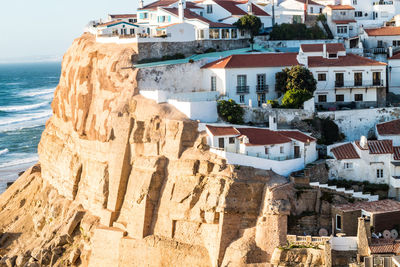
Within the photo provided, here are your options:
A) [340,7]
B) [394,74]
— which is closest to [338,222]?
[394,74]

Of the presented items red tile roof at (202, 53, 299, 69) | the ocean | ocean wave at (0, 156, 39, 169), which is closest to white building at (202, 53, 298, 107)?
red tile roof at (202, 53, 299, 69)

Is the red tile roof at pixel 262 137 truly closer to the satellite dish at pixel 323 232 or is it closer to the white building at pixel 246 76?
the white building at pixel 246 76

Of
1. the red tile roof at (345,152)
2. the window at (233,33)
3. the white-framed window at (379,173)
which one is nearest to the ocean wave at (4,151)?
the window at (233,33)

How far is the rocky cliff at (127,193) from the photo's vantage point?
43.9m

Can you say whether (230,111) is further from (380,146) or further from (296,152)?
(380,146)

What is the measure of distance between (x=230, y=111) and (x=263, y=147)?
436cm

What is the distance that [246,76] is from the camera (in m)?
53.0

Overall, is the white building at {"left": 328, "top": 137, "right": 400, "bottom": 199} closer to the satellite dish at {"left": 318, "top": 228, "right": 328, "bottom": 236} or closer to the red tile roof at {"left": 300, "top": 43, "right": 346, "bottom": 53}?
the satellite dish at {"left": 318, "top": 228, "right": 328, "bottom": 236}

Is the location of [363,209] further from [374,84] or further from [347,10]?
[347,10]

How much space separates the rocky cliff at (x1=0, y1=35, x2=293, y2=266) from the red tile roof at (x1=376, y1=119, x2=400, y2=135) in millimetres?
8746

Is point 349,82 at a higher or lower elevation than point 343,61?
lower

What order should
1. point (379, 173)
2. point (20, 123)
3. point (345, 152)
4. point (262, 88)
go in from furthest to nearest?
point (20, 123), point (262, 88), point (345, 152), point (379, 173)

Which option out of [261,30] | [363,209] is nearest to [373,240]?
[363,209]

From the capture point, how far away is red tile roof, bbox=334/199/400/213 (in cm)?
4319
